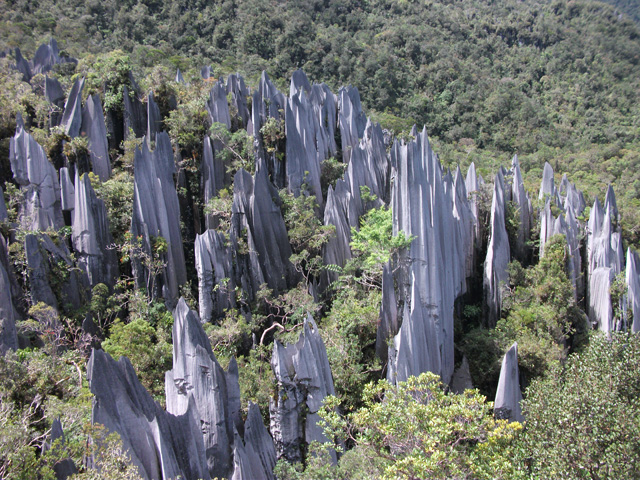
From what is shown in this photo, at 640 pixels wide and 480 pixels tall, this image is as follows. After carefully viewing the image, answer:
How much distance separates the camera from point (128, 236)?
1559 centimetres

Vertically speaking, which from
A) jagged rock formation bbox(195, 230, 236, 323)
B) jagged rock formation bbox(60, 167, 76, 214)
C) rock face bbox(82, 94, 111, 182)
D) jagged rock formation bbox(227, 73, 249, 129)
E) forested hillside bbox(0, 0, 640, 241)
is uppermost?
forested hillside bbox(0, 0, 640, 241)

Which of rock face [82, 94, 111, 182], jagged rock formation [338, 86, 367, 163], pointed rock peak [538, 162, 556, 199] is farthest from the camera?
jagged rock formation [338, 86, 367, 163]

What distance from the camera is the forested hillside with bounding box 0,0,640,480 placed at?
905cm

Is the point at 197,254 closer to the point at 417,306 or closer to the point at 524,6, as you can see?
the point at 417,306

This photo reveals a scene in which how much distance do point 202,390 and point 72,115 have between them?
44.1 feet

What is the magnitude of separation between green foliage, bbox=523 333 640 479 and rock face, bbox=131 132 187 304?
12040 millimetres

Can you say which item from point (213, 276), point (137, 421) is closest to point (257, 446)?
point (137, 421)

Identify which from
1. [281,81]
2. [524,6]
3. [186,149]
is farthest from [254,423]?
[524,6]

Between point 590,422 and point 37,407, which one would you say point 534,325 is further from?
point 37,407

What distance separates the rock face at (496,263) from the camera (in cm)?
1789

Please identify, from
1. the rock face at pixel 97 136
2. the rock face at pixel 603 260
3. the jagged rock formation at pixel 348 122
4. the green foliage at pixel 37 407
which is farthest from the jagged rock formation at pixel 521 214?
the rock face at pixel 97 136

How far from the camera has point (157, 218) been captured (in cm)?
1617

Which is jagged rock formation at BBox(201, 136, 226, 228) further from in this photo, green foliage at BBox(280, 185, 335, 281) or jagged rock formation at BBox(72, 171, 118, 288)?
jagged rock formation at BBox(72, 171, 118, 288)

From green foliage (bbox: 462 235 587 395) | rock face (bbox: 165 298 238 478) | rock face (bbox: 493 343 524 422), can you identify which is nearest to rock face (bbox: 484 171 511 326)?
green foliage (bbox: 462 235 587 395)
